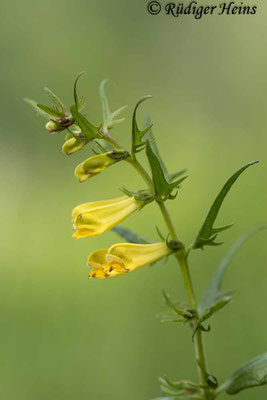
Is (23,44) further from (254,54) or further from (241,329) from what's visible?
(241,329)

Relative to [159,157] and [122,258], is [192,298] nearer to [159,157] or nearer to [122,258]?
[122,258]

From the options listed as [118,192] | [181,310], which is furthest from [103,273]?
[118,192]

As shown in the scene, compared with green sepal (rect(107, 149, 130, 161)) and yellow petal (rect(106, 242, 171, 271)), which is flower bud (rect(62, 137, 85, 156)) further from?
yellow petal (rect(106, 242, 171, 271))

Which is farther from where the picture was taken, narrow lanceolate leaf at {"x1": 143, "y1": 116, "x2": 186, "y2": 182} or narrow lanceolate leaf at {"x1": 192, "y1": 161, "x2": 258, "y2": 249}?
narrow lanceolate leaf at {"x1": 143, "y1": 116, "x2": 186, "y2": 182}

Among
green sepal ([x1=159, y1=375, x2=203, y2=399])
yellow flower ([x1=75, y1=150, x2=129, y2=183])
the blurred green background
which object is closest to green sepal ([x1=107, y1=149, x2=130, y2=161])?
yellow flower ([x1=75, y1=150, x2=129, y2=183])

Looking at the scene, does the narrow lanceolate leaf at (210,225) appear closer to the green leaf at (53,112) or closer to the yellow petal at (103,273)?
the yellow petal at (103,273)
